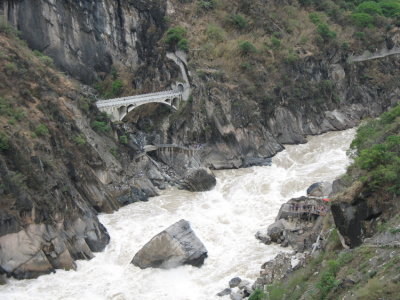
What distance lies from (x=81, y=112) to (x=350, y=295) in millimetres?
32575

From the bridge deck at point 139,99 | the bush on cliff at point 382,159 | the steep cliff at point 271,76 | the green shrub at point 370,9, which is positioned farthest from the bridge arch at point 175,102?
the green shrub at point 370,9

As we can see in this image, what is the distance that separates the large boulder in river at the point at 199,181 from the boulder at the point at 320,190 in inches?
348

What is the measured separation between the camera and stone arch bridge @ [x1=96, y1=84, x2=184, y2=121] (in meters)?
51.8

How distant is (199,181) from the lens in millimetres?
47219

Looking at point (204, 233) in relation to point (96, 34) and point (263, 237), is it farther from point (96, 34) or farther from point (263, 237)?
point (96, 34)

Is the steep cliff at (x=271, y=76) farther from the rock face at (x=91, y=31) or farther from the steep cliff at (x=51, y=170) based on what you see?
the steep cliff at (x=51, y=170)

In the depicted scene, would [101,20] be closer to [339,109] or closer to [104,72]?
[104,72]

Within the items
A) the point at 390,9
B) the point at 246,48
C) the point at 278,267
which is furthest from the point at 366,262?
the point at 390,9

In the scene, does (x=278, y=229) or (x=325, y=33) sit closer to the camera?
(x=278, y=229)

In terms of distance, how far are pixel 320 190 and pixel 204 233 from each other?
935cm

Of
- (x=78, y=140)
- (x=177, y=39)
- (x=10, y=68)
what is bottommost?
(x=78, y=140)

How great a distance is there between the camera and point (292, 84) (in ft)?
209

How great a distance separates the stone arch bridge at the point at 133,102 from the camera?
51800 mm

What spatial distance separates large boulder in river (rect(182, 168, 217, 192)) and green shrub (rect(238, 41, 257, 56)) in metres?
18.8
